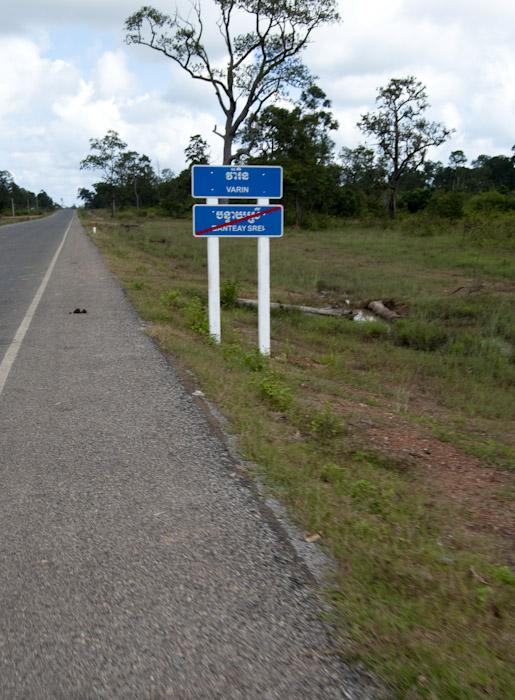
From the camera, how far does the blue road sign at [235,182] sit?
8398 millimetres

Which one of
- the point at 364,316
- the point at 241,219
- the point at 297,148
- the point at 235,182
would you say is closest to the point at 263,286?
the point at 241,219

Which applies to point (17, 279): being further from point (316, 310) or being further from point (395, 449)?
point (395, 449)

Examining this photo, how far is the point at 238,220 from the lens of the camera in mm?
8516

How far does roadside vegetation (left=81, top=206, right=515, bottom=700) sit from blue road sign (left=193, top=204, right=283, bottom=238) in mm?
1598

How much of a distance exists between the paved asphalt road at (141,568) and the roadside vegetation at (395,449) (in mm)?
250

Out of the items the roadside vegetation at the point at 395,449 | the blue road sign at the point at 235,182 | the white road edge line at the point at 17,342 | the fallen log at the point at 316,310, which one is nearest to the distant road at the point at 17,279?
the white road edge line at the point at 17,342

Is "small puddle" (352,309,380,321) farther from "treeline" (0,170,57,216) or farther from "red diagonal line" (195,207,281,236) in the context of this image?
"treeline" (0,170,57,216)

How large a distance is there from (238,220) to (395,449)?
14.7 ft

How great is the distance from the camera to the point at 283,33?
32.7 metres

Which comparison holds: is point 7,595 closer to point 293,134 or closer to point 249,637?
point 249,637

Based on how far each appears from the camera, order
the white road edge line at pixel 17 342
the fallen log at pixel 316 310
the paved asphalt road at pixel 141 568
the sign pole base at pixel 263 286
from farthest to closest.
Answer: the fallen log at pixel 316 310 → the sign pole base at pixel 263 286 → the white road edge line at pixel 17 342 → the paved asphalt road at pixel 141 568

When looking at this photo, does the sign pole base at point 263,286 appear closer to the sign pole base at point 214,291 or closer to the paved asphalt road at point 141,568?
the sign pole base at point 214,291

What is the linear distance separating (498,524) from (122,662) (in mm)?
2597

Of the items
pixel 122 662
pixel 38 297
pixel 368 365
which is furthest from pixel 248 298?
pixel 122 662
